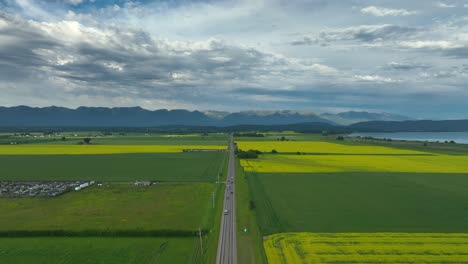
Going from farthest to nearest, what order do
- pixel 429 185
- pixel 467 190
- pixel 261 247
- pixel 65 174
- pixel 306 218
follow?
pixel 65 174 < pixel 429 185 < pixel 467 190 < pixel 306 218 < pixel 261 247

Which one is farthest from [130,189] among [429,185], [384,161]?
[384,161]

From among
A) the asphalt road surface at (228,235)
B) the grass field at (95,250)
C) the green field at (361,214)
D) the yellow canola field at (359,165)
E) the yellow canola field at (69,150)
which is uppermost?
the yellow canola field at (69,150)

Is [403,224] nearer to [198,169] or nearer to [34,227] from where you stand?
[34,227]

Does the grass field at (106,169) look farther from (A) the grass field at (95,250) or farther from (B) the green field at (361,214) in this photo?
(A) the grass field at (95,250)

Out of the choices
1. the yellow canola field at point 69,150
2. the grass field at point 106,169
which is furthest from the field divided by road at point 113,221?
the yellow canola field at point 69,150

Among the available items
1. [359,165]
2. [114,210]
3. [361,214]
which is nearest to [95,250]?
[114,210]

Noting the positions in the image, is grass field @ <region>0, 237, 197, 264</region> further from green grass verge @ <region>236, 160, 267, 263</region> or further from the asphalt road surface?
green grass verge @ <region>236, 160, 267, 263</region>
